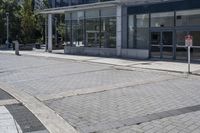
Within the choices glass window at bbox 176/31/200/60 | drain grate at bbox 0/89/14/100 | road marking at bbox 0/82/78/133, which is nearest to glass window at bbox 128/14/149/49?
glass window at bbox 176/31/200/60

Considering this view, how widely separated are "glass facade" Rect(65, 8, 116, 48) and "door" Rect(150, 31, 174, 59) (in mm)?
4963

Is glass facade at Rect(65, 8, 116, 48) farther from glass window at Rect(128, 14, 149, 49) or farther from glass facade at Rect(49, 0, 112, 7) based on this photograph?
glass window at Rect(128, 14, 149, 49)

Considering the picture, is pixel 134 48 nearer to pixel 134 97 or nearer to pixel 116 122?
pixel 134 97

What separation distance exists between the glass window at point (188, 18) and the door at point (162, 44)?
1.18m

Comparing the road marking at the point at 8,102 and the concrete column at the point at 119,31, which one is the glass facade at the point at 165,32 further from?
the road marking at the point at 8,102

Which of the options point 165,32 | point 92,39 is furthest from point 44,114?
point 92,39

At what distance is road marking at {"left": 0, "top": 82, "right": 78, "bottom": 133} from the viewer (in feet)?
27.9

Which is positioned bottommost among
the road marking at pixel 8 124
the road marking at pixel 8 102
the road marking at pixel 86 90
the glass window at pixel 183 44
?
the road marking at pixel 8 124

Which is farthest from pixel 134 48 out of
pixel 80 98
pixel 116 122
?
pixel 116 122

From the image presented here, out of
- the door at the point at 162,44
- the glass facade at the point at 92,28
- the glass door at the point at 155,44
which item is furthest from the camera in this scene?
the glass facade at the point at 92,28

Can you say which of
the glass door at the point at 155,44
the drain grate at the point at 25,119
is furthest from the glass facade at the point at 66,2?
the drain grate at the point at 25,119

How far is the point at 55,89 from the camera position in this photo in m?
14.5

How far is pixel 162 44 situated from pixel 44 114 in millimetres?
19088

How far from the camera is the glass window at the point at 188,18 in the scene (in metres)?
25.3
